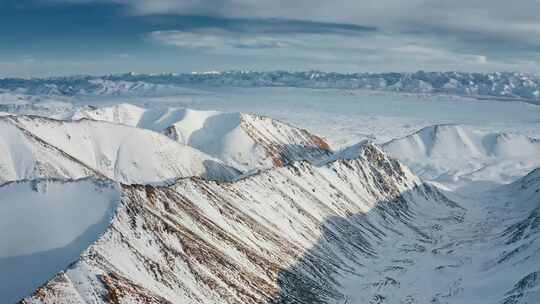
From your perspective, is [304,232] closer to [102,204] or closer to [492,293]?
[492,293]

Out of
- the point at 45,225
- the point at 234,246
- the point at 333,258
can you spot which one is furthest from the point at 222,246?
the point at 333,258

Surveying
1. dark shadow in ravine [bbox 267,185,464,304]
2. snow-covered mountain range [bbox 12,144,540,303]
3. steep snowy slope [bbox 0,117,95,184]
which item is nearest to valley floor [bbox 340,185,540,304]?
snow-covered mountain range [bbox 12,144,540,303]

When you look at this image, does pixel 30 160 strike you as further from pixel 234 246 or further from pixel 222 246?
pixel 222 246

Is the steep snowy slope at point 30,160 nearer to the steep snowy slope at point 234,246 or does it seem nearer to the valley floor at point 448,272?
the steep snowy slope at point 234,246

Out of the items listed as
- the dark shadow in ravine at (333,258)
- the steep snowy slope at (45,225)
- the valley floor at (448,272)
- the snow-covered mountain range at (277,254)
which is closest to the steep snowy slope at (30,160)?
the snow-covered mountain range at (277,254)

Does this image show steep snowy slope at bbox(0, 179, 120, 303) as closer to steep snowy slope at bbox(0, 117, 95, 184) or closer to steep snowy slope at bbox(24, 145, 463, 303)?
steep snowy slope at bbox(24, 145, 463, 303)

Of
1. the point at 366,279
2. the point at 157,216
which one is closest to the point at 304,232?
the point at 366,279
